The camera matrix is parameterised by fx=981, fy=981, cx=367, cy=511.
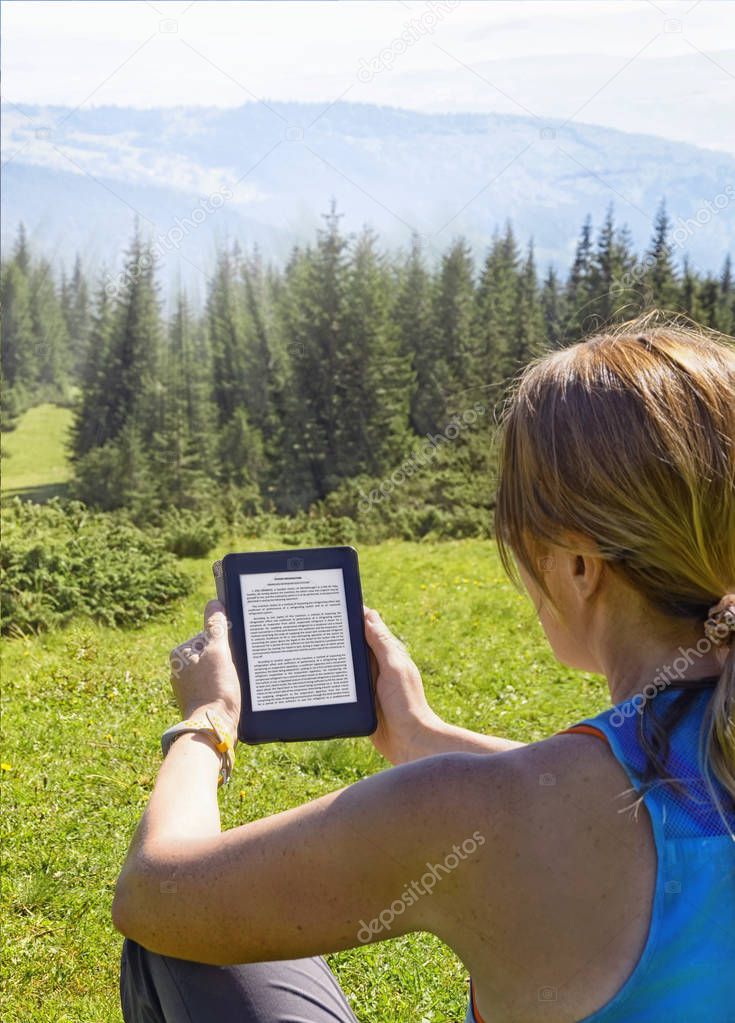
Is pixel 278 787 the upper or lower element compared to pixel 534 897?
lower

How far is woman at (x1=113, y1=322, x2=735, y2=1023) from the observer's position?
1.13 metres

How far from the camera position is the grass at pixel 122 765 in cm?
316

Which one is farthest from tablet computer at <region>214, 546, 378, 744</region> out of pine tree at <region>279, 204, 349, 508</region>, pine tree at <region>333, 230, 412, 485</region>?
pine tree at <region>333, 230, 412, 485</region>

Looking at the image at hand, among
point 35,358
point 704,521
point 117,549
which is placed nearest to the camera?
point 704,521

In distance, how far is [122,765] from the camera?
476 cm

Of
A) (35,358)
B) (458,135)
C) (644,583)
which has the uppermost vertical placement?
(458,135)

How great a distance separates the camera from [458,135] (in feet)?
180

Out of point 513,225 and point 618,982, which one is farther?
point 513,225

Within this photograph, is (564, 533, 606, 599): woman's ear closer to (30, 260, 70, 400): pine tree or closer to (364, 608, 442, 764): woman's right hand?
(364, 608, 442, 764): woman's right hand

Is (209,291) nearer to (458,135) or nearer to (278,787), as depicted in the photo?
(458,135)

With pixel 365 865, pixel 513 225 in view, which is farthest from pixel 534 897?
pixel 513 225

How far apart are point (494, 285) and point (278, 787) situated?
31254 millimetres

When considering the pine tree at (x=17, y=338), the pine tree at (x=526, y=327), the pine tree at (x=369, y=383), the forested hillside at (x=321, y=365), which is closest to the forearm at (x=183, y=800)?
the forested hillside at (x=321, y=365)

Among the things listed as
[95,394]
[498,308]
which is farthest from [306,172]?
[95,394]
